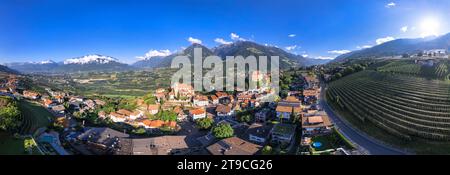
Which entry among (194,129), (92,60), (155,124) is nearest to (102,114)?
(155,124)

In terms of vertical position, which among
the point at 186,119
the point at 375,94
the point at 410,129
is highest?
the point at 375,94

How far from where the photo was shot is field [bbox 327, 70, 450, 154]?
920 centimetres

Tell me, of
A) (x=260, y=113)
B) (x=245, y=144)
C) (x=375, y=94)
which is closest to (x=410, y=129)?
(x=375, y=94)

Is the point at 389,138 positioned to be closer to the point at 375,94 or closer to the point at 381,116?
the point at 381,116

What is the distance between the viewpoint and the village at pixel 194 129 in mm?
10609

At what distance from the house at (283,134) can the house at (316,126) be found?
2.10 feet

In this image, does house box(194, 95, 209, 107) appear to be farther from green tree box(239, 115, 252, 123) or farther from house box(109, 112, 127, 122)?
green tree box(239, 115, 252, 123)

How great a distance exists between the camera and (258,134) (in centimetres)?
1277

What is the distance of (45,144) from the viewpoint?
414 inches

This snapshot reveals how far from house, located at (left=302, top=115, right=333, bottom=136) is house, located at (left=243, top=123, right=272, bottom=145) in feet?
6.33

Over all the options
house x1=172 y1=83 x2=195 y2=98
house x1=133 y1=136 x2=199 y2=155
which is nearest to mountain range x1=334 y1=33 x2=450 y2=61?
house x1=172 y1=83 x2=195 y2=98

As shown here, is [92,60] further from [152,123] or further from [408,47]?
[408,47]

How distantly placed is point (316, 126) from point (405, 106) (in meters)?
4.28
